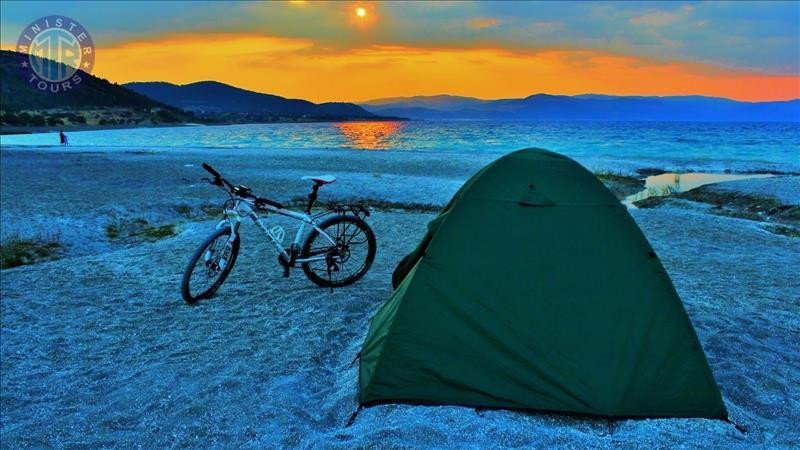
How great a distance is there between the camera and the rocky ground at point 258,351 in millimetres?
4422

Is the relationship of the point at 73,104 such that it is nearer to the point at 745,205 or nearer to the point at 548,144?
the point at 548,144

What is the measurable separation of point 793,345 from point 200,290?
308 inches

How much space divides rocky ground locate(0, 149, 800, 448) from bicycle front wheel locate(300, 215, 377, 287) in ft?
0.92

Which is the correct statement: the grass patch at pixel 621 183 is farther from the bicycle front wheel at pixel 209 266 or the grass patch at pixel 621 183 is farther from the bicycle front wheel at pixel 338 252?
the bicycle front wheel at pixel 209 266

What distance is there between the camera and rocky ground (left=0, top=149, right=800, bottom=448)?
4.42 metres

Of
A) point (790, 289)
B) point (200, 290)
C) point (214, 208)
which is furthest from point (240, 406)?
point (214, 208)

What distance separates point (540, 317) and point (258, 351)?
10.8 feet

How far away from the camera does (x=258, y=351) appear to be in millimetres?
6207

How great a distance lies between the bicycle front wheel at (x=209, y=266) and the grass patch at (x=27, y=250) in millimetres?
4899

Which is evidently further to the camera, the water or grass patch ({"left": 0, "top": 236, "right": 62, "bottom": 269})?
the water

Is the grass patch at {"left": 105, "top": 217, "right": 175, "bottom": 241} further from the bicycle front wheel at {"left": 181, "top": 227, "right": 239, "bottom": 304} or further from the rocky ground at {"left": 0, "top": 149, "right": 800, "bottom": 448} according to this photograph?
the bicycle front wheel at {"left": 181, "top": 227, "right": 239, "bottom": 304}

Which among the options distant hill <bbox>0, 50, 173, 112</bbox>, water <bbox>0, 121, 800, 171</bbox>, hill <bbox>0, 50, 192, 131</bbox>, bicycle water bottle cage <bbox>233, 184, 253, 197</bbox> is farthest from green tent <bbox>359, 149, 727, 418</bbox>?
distant hill <bbox>0, 50, 173, 112</bbox>

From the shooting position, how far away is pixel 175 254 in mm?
10992

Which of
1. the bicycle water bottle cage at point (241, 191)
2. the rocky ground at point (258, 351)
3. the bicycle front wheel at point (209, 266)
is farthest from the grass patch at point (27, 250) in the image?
the bicycle water bottle cage at point (241, 191)
